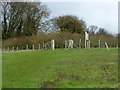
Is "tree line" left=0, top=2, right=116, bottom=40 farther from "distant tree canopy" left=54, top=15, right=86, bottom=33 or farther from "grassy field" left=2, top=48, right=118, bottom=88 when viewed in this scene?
"grassy field" left=2, top=48, right=118, bottom=88

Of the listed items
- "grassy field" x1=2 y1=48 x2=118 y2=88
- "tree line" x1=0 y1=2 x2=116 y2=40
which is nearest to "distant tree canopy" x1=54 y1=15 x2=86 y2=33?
"tree line" x1=0 y1=2 x2=116 y2=40

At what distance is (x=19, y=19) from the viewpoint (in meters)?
47.8

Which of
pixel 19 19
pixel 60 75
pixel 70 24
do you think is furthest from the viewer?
pixel 70 24

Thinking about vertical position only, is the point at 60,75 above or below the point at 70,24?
below

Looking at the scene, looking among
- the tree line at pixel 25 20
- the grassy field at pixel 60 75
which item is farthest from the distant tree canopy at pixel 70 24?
the grassy field at pixel 60 75

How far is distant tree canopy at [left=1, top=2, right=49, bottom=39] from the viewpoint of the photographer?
4675 centimetres

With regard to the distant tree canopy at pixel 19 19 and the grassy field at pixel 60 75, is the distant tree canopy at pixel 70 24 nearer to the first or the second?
the distant tree canopy at pixel 19 19

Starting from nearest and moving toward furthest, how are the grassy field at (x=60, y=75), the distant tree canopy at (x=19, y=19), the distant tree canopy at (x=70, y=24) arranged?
the grassy field at (x=60, y=75), the distant tree canopy at (x=19, y=19), the distant tree canopy at (x=70, y=24)

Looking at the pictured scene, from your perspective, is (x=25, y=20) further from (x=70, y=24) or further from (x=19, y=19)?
(x=70, y=24)

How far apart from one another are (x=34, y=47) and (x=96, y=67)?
22972 millimetres

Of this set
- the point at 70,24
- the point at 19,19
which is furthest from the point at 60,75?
the point at 70,24

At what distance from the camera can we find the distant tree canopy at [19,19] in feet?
153

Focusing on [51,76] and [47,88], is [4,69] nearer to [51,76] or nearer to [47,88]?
[51,76]

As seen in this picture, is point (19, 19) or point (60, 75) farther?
point (19, 19)
